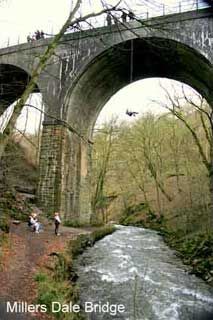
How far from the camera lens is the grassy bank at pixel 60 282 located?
7.76 metres

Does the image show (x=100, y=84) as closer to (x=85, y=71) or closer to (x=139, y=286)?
(x=85, y=71)

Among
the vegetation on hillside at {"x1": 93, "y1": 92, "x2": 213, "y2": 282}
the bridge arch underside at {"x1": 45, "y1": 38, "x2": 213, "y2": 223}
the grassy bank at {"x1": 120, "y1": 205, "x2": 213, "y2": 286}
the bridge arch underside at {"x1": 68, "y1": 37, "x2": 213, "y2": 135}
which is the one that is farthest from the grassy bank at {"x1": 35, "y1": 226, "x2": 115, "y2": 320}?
the vegetation on hillside at {"x1": 93, "y1": 92, "x2": 213, "y2": 282}

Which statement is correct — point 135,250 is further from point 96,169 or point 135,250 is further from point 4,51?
point 96,169

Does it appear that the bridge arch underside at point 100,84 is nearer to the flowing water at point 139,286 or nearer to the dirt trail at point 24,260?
the dirt trail at point 24,260

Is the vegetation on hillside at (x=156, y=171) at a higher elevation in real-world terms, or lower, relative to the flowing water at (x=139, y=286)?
higher

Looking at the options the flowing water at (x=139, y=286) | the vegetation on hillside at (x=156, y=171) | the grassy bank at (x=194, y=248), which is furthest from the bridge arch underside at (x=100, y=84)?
the flowing water at (x=139, y=286)

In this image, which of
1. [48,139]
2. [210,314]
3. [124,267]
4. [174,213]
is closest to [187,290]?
[210,314]

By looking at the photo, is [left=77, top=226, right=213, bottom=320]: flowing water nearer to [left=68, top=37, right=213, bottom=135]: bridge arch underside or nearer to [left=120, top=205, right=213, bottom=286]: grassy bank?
[left=120, top=205, right=213, bottom=286]: grassy bank

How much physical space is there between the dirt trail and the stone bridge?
4138mm

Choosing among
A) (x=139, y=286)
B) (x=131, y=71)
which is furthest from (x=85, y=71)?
(x=139, y=286)

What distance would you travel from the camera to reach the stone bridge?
1786 centimetres

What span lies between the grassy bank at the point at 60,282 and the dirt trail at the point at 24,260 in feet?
0.62

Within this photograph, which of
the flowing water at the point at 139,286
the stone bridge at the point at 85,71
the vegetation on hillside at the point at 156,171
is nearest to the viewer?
the flowing water at the point at 139,286

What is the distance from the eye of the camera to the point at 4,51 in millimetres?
21797
